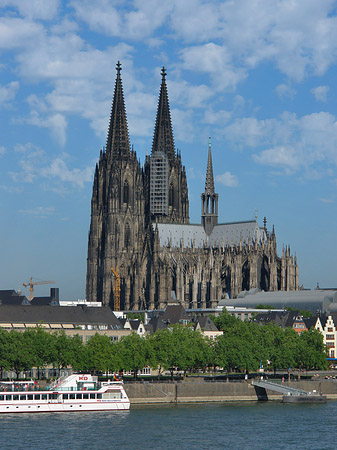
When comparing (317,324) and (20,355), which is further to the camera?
(317,324)

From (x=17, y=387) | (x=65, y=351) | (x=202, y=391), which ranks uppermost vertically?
(x=65, y=351)

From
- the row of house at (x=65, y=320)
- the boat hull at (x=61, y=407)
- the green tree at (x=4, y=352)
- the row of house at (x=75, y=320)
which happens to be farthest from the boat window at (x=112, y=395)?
the row of house at (x=75, y=320)

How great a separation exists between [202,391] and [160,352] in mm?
9348

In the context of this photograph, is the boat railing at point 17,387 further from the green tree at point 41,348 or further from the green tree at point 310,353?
the green tree at point 310,353

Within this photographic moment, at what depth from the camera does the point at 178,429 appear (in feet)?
278

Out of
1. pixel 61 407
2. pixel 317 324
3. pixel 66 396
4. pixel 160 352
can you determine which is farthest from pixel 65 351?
pixel 317 324

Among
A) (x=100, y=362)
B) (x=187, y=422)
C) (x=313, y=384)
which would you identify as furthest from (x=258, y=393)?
(x=187, y=422)

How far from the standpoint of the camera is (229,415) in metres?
94.8

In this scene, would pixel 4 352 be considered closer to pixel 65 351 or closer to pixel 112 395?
pixel 65 351

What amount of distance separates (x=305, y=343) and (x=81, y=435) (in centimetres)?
5580

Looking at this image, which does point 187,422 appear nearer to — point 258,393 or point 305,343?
point 258,393

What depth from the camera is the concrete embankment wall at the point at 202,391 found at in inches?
4134

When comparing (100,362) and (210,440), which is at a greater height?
(100,362)

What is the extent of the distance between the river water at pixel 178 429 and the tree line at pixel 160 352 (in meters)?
12.0
